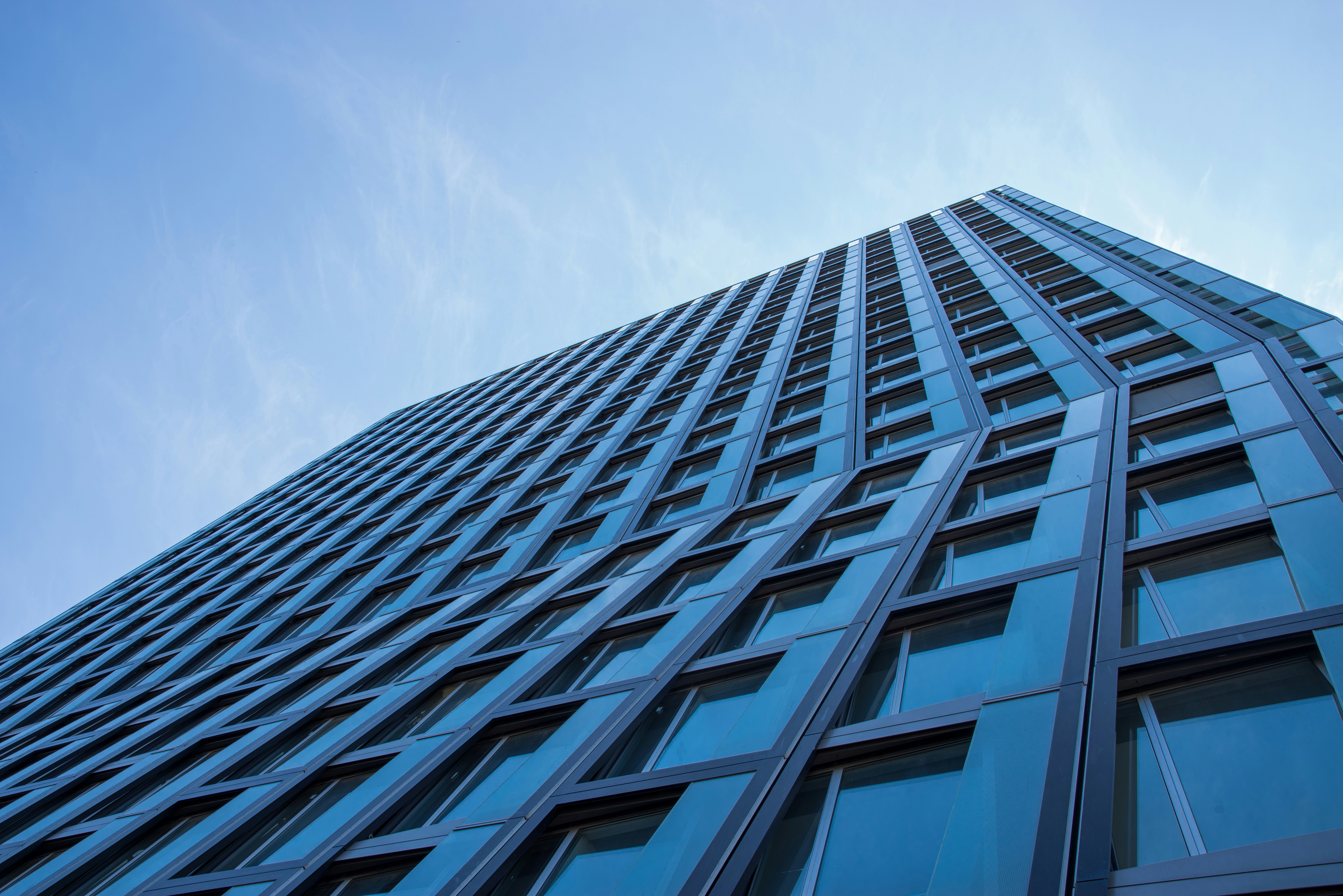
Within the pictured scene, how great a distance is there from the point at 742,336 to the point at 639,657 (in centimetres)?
2736

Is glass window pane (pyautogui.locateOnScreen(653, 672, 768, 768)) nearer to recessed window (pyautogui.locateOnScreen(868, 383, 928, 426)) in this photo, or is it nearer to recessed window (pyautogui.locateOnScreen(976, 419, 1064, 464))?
recessed window (pyautogui.locateOnScreen(976, 419, 1064, 464))

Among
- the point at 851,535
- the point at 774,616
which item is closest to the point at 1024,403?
the point at 851,535

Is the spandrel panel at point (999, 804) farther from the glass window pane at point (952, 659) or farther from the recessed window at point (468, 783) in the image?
the recessed window at point (468, 783)

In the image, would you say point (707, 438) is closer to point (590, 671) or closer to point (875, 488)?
point (875, 488)

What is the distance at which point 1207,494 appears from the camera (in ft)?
36.9

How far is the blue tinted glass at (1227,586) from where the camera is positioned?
26.5ft

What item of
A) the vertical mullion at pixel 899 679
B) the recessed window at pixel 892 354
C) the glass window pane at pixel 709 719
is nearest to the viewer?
the vertical mullion at pixel 899 679

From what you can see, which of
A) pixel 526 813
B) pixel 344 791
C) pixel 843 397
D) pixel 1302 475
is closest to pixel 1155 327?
pixel 843 397

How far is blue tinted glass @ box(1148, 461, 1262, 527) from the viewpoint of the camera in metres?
10.6

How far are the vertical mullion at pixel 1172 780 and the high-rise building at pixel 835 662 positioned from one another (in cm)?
3

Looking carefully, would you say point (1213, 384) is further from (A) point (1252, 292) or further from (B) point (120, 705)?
(B) point (120, 705)

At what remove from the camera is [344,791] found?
11.9 m

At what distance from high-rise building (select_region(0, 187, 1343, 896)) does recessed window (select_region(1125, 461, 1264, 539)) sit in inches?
3.1

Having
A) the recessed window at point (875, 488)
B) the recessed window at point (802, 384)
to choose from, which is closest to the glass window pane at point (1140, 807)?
the recessed window at point (875, 488)
